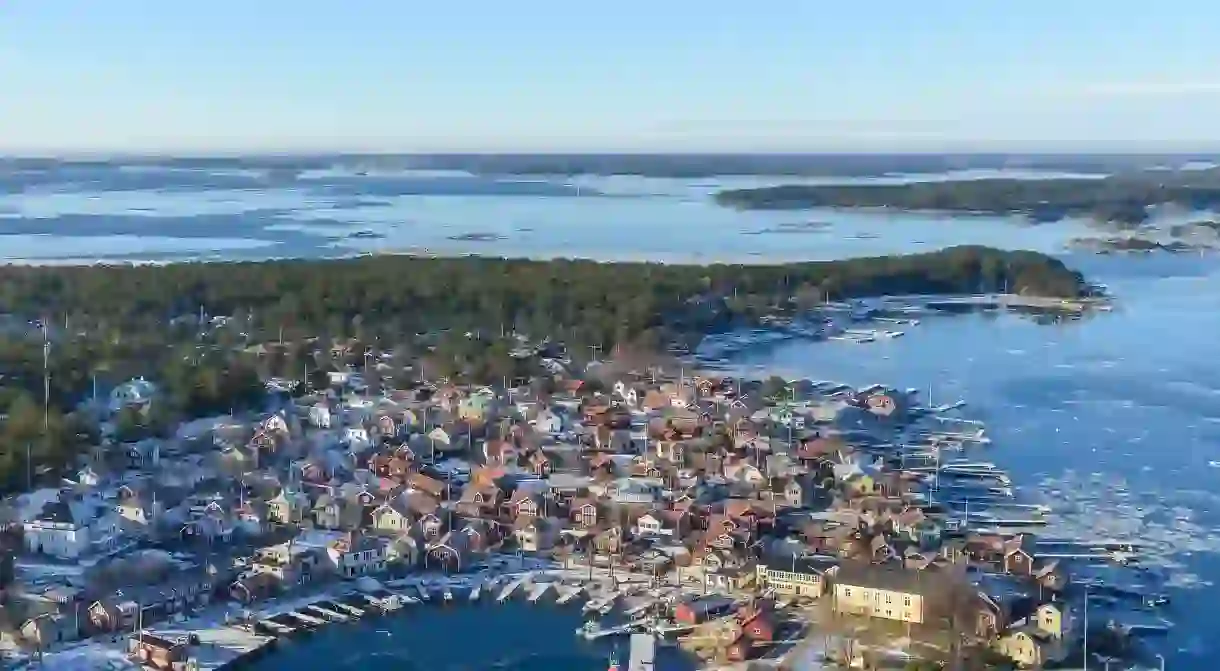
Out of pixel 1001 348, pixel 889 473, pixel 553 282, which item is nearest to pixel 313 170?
pixel 553 282

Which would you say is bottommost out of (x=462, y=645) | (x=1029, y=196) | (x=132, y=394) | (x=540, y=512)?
(x=462, y=645)

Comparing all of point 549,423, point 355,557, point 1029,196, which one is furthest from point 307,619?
point 1029,196

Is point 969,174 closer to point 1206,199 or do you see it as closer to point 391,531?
point 1206,199

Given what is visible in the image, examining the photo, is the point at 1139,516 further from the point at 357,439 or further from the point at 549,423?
the point at 357,439

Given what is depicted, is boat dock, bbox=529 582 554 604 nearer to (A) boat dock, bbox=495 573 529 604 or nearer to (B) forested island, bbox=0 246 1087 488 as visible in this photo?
(A) boat dock, bbox=495 573 529 604

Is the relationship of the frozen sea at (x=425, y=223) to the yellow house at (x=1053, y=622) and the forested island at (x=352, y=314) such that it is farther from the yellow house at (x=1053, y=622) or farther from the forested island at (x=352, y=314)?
the yellow house at (x=1053, y=622)
